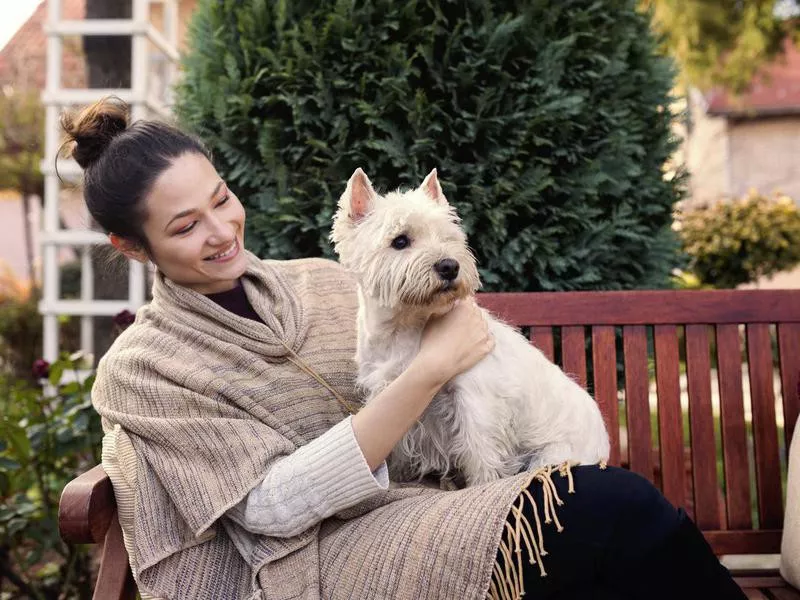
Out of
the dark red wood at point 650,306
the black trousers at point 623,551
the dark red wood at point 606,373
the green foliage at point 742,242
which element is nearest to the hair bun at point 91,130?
the dark red wood at point 650,306

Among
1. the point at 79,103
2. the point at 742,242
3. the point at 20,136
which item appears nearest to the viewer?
the point at 79,103

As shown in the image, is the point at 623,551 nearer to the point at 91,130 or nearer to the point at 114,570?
the point at 114,570

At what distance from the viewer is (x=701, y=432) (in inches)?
108

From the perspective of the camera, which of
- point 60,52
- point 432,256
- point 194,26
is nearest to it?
point 432,256

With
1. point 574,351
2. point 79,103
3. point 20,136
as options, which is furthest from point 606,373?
point 20,136

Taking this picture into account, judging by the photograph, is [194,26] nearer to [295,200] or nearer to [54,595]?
[295,200]

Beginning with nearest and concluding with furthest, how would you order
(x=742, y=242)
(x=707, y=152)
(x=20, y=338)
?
(x=20, y=338), (x=742, y=242), (x=707, y=152)

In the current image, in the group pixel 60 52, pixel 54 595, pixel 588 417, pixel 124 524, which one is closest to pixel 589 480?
pixel 588 417

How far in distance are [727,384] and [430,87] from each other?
58.5 inches

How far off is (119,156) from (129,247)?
268 millimetres

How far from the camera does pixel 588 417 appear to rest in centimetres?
238

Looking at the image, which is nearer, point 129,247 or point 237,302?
point 129,247

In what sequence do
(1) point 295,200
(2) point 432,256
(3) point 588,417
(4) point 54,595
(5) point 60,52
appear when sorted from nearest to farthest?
(2) point 432,256 < (3) point 588,417 < (1) point 295,200 < (4) point 54,595 < (5) point 60,52

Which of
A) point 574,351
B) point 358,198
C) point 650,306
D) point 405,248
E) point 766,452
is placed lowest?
point 766,452
